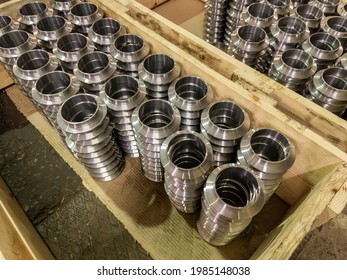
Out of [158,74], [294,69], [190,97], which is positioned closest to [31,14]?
[158,74]

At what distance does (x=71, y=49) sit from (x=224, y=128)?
1.51m

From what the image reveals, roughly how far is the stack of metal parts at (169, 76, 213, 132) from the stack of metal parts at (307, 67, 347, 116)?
2.42 feet

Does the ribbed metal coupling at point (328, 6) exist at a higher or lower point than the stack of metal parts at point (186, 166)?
higher

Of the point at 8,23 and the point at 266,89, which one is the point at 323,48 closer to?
the point at 266,89

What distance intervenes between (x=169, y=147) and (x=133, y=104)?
1.33ft

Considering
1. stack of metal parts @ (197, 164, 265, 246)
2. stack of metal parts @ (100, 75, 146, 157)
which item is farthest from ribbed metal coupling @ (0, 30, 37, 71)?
stack of metal parts @ (197, 164, 265, 246)

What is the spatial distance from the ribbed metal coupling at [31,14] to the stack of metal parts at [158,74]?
123 centimetres

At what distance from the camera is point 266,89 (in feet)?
5.91

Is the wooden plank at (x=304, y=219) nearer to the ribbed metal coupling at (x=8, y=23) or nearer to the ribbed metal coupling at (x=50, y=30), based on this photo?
the ribbed metal coupling at (x=50, y=30)

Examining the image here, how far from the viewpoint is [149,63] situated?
6.68 feet

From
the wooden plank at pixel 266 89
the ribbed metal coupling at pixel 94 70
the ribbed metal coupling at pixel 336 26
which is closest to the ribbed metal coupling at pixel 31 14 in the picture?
the ribbed metal coupling at pixel 94 70

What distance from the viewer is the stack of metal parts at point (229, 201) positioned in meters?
1.36
